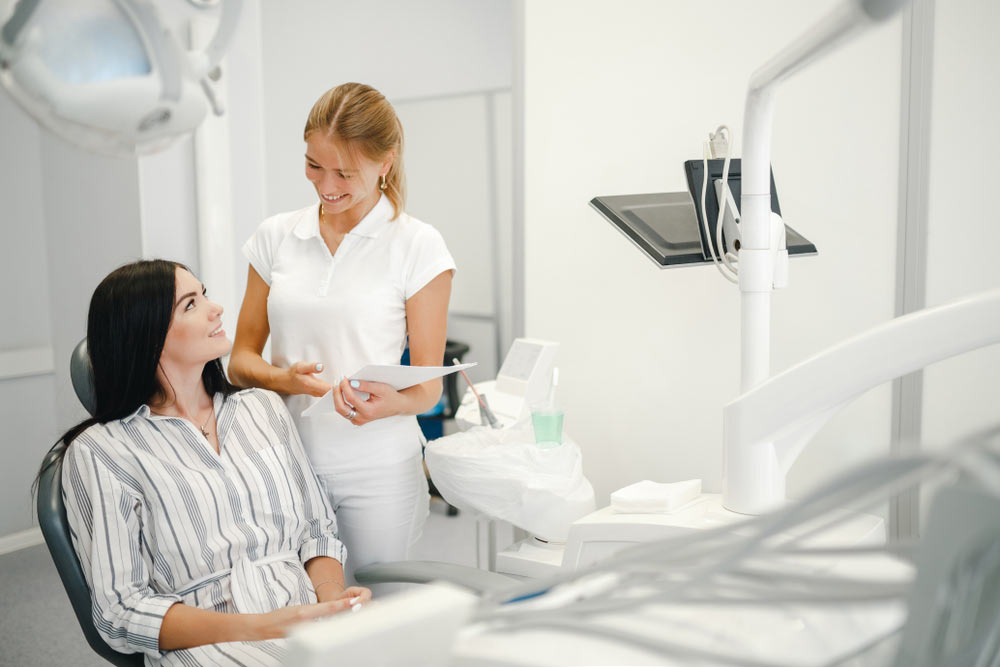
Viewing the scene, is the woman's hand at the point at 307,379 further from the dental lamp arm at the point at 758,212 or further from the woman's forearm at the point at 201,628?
the dental lamp arm at the point at 758,212

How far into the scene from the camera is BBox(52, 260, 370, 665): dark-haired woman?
4.58ft

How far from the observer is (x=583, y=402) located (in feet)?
6.82

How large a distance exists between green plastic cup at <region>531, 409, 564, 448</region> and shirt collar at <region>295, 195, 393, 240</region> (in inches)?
20.0

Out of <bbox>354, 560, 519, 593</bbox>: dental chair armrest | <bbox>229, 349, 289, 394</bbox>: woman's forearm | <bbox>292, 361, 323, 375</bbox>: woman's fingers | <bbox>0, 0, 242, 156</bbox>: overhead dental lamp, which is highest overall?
<bbox>0, 0, 242, 156</bbox>: overhead dental lamp

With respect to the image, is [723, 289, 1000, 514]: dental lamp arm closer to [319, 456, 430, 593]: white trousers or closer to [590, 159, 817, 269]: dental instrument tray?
[590, 159, 817, 269]: dental instrument tray

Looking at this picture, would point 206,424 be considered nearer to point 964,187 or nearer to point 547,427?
point 547,427

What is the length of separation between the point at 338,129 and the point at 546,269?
0.67 meters

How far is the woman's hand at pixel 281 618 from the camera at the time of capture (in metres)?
1.40

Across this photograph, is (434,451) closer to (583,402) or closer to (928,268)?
(583,402)

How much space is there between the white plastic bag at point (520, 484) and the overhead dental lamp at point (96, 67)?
3.63ft

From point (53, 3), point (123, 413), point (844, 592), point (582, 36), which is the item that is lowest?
point (123, 413)

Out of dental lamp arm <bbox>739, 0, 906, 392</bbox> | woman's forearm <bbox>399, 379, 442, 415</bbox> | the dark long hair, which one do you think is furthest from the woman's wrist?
dental lamp arm <bbox>739, 0, 906, 392</bbox>

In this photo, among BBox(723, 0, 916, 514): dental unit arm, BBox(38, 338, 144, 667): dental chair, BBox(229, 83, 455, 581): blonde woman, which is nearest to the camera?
BBox(723, 0, 916, 514): dental unit arm

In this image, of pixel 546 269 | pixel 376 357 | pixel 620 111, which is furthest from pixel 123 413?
pixel 620 111
